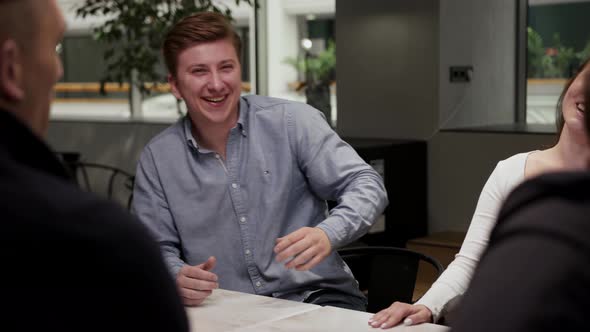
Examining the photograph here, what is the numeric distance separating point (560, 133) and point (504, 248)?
1.56 meters

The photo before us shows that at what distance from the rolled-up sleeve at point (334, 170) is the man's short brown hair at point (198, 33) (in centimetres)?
31

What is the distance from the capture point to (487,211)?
221 centimetres

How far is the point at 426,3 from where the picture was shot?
5.23 meters

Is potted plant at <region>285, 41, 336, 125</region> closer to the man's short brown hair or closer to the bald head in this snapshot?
the man's short brown hair

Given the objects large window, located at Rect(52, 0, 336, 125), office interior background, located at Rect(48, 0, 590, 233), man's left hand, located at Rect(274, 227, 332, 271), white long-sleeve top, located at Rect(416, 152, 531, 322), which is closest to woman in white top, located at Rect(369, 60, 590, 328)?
white long-sleeve top, located at Rect(416, 152, 531, 322)

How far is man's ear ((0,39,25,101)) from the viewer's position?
818 millimetres

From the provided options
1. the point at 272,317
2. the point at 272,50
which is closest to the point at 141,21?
the point at 272,50

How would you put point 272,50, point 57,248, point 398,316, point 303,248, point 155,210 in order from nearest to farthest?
point 57,248, point 398,316, point 303,248, point 155,210, point 272,50

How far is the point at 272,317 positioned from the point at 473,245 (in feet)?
1.90

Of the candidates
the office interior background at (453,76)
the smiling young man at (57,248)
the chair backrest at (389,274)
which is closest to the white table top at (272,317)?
the chair backrest at (389,274)

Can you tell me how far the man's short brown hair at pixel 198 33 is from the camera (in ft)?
8.15

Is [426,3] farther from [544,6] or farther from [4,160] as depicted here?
[4,160]

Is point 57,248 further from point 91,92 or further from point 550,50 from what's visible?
point 91,92

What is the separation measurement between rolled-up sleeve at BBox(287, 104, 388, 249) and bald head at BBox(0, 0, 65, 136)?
1.50 m
